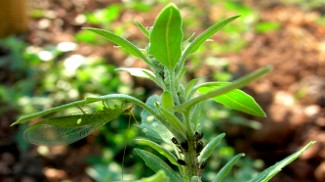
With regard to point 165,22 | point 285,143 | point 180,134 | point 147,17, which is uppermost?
point 147,17

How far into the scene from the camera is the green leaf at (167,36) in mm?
716

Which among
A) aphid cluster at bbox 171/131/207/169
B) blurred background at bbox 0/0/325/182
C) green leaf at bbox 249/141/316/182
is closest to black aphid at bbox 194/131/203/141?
aphid cluster at bbox 171/131/207/169

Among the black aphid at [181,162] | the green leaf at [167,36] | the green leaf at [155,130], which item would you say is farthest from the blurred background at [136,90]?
the green leaf at [167,36]

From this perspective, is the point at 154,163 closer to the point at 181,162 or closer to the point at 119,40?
the point at 181,162

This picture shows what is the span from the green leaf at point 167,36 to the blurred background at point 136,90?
1.49 m

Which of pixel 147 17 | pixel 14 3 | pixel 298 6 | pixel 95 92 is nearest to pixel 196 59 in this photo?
pixel 95 92

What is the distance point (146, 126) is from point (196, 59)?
2178mm

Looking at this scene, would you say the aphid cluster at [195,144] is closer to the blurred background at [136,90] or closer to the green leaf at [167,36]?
the green leaf at [167,36]

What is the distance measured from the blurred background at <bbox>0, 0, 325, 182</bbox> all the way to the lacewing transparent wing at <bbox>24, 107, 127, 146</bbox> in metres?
1.37

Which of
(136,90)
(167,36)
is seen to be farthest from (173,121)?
(136,90)

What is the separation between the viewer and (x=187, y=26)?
11.0ft

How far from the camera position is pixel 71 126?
2.88 ft

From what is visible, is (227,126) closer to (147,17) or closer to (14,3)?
(147,17)

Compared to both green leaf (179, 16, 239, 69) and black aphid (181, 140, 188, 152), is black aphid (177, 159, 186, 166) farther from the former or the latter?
green leaf (179, 16, 239, 69)
